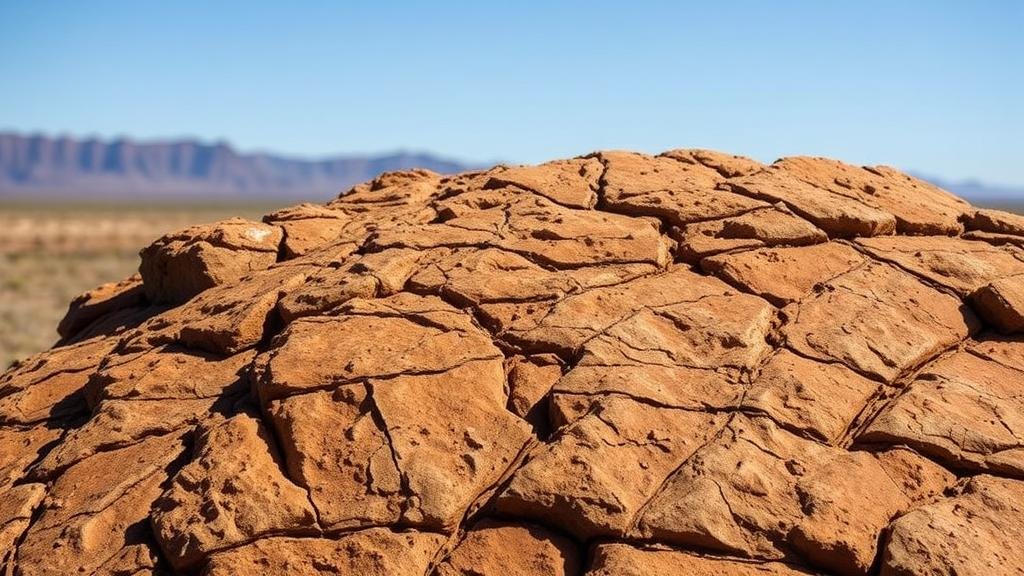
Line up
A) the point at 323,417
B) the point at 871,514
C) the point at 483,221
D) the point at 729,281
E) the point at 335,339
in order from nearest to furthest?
1. the point at 871,514
2. the point at 323,417
3. the point at 335,339
4. the point at 729,281
5. the point at 483,221

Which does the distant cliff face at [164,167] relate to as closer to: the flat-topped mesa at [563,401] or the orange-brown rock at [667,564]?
the flat-topped mesa at [563,401]

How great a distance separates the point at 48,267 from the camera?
19.7m

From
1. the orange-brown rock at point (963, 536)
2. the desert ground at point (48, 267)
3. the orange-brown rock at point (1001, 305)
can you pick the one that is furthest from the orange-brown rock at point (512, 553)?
the desert ground at point (48, 267)

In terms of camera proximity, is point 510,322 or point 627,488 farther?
point 510,322

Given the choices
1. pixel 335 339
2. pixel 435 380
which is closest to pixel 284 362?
pixel 335 339

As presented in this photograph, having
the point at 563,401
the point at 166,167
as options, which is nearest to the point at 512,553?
the point at 563,401

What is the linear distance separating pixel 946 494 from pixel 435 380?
1.69 metres

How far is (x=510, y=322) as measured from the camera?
3576 millimetres

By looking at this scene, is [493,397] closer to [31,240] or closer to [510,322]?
[510,322]

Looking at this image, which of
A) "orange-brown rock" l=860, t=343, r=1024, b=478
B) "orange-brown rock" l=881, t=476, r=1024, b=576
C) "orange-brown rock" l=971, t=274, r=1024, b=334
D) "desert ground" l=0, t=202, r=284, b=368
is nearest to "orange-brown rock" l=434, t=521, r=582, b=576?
"orange-brown rock" l=881, t=476, r=1024, b=576

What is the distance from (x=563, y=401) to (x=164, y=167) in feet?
616

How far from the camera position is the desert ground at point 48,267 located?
39.9 ft

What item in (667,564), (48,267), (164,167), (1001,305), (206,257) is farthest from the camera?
(164,167)

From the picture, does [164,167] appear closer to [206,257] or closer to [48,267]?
[48,267]
